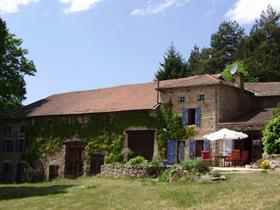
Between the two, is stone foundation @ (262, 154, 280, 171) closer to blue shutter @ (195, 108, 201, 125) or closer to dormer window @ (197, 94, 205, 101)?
blue shutter @ (195, 108, 201, 125)

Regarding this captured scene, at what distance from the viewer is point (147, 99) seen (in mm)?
35688

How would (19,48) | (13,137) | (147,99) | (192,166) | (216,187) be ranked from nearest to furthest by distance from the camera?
(216,187)
(192,166)
(147,99)
(13,137)
(19,48)

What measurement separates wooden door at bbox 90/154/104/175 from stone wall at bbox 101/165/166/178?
672 centimetres

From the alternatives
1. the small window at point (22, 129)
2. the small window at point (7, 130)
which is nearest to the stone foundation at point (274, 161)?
the small window at point (22, 129)

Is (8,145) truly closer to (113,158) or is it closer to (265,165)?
(113,158)

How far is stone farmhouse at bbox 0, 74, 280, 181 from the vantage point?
32.3 m

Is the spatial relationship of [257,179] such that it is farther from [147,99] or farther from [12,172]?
[12,172]

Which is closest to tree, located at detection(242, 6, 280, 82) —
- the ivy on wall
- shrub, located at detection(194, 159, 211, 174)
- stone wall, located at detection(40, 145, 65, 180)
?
the ivy on wall

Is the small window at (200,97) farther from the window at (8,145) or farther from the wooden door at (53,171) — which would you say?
the window at (8,145)

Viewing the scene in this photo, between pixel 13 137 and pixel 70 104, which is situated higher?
pixel 70 104

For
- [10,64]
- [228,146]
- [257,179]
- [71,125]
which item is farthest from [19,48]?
[257,179]

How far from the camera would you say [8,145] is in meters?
41.5

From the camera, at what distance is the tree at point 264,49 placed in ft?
167

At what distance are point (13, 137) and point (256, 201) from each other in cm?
2954
